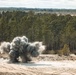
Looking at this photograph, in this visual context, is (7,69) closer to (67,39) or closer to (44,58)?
(44,58)

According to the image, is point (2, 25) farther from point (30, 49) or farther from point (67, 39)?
point (30, 49)

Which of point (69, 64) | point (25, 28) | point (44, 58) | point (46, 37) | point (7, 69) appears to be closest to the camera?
point (7, 69)

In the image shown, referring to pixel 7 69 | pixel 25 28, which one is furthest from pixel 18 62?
pixel 25 28

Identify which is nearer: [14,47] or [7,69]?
[7,69]

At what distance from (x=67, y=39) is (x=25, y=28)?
8494 mm

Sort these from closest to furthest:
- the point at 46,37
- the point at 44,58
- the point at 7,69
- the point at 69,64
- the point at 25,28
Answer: the point at 7,69
the point at 69,64
the point at 44,58
the point at 46,37
the point at 25,28

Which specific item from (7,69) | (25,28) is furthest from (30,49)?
(25,28)

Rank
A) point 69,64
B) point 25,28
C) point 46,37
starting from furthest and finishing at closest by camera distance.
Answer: point 25,28
point 46,37
point 69,64

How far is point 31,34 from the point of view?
201 ft

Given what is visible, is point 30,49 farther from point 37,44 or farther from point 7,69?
point 7,69

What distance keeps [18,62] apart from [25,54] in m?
1.18

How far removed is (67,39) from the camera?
2318 inches

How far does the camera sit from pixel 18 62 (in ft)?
129

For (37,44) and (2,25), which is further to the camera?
(2,25)
